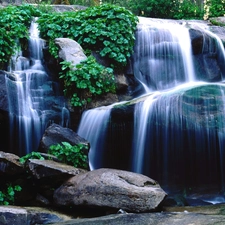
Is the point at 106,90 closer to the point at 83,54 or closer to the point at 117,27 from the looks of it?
the point at 83,54

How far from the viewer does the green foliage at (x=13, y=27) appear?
8620 mm

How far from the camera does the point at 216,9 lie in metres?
15.0

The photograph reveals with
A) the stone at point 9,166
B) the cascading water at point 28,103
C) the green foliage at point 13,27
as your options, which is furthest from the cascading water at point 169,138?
the green foliage at point 13,27

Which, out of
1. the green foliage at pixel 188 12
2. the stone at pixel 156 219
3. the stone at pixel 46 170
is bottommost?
the stone at pixel 156 219

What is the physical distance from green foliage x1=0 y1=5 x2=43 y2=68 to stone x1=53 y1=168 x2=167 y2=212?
13.8 ft

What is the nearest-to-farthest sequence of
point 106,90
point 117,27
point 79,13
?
point 106,90 → point 117,27 → point 79,13

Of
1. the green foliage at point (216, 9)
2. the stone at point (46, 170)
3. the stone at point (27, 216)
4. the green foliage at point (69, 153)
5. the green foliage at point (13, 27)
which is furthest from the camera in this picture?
the green foliage at point (216, 9)

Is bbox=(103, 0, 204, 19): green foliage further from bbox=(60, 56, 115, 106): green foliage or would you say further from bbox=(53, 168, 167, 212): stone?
bbox=(53, 168, 167, 212): stone

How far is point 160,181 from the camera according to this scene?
22.8 feet

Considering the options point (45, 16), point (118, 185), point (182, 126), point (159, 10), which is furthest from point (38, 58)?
point (159, 10)

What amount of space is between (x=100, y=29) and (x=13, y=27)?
7.28 ft

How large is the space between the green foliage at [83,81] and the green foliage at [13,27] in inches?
58.5

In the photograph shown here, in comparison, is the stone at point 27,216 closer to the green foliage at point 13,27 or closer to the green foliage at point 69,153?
the green foliage at point 69,153

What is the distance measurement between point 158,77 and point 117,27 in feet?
5.50
